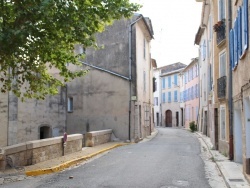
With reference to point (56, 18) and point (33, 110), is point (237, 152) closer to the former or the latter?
point (56, 18)

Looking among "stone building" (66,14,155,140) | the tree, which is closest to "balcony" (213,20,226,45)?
the tree

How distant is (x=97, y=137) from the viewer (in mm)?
19797

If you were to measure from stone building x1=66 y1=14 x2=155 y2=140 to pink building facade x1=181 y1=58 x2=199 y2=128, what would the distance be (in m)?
14.1

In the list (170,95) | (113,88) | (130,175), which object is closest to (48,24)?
(130,175)

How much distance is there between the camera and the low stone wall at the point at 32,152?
34.8 feet

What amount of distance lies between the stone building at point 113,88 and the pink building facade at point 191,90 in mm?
14057

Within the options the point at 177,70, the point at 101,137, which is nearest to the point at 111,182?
the point at 101,137

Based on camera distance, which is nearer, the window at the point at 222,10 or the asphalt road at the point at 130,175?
the asphalt road at the point at 130,175

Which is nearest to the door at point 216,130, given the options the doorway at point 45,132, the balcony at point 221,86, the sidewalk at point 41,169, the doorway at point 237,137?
the balcony at point 221,86

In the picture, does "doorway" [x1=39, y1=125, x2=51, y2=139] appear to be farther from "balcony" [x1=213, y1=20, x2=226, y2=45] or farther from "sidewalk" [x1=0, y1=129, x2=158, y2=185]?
→ "balcony" [x1=213, y1=20, x2=226, y2=45]

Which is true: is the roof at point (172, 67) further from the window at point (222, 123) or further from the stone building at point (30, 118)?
the window at point (222, 123)

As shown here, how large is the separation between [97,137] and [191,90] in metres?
24.1

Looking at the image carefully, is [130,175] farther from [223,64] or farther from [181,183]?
[223,64]

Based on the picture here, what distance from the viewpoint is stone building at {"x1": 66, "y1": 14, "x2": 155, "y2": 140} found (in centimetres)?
2339
